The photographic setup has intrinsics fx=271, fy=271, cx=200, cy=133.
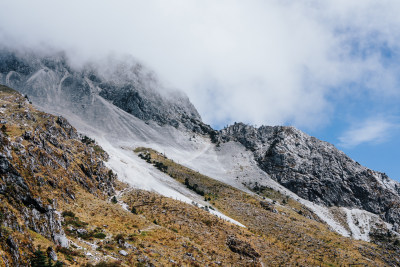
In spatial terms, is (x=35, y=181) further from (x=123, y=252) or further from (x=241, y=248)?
(x=241, y=248)

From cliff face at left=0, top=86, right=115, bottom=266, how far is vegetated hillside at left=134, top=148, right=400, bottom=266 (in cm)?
1652

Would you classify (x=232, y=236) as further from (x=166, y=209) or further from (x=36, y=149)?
(x=36, y=149)

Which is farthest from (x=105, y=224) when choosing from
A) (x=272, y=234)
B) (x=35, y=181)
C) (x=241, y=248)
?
(x=272, y=234)

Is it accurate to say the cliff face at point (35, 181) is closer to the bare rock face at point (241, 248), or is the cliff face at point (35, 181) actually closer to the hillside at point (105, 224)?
the hillside at point (105, 224)

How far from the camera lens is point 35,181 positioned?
4103cm

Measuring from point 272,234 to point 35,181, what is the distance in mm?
70533

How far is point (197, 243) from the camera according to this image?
51.8 metres

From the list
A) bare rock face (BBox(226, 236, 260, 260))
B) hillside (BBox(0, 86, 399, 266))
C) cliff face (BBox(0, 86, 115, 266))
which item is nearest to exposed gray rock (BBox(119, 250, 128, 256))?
hillside (BBox(0, 86, 399, 266))

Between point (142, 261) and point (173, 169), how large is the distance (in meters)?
123

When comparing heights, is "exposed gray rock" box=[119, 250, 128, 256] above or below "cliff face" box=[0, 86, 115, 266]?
below

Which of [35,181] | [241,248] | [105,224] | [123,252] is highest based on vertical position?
[241,248]

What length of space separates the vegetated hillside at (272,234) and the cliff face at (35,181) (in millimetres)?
16524

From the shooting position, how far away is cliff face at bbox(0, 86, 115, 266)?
74.8 feet

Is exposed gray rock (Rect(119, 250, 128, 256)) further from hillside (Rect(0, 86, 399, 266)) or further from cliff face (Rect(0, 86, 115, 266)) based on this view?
cliff face (Rect(0, 86, 115, 266))
